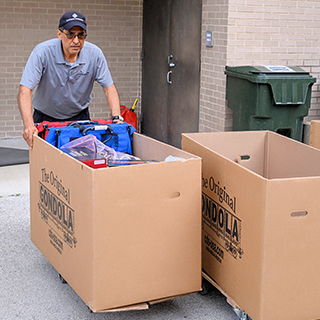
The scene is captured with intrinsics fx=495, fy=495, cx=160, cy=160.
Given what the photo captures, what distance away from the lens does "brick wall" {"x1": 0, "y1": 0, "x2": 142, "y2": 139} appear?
23.6 feet

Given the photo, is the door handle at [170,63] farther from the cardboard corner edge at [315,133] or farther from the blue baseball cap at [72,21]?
the cardboard corner edge at [315,133]

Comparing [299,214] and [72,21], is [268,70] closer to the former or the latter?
[72,21]

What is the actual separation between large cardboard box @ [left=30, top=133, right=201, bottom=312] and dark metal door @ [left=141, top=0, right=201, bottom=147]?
141 inches

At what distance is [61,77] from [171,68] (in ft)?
10.3

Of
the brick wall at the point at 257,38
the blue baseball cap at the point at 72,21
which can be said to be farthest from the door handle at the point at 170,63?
the blue baseball cap at the point at 72,21

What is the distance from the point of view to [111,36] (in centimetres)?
764

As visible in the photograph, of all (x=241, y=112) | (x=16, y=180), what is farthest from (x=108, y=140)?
(x=16, y=180)

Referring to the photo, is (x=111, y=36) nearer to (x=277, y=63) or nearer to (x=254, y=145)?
(x=277, y=63)

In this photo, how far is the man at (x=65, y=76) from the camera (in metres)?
3.43

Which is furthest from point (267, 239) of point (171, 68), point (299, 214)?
point (171, 68)

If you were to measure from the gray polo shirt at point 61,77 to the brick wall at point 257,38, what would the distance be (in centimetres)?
188

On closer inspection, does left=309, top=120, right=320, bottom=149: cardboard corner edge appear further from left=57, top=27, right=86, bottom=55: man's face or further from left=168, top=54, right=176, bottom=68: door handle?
left=168, top=54, right=176, bottom=68: door handle

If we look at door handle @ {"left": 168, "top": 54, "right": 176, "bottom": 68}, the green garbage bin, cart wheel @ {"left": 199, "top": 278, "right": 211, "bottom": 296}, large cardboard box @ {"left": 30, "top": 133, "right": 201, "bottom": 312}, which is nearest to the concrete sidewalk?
cart wheel @ {"left": 199, "top": 278, "right": 211, "bottom": 296}

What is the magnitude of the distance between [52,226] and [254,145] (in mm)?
1370
